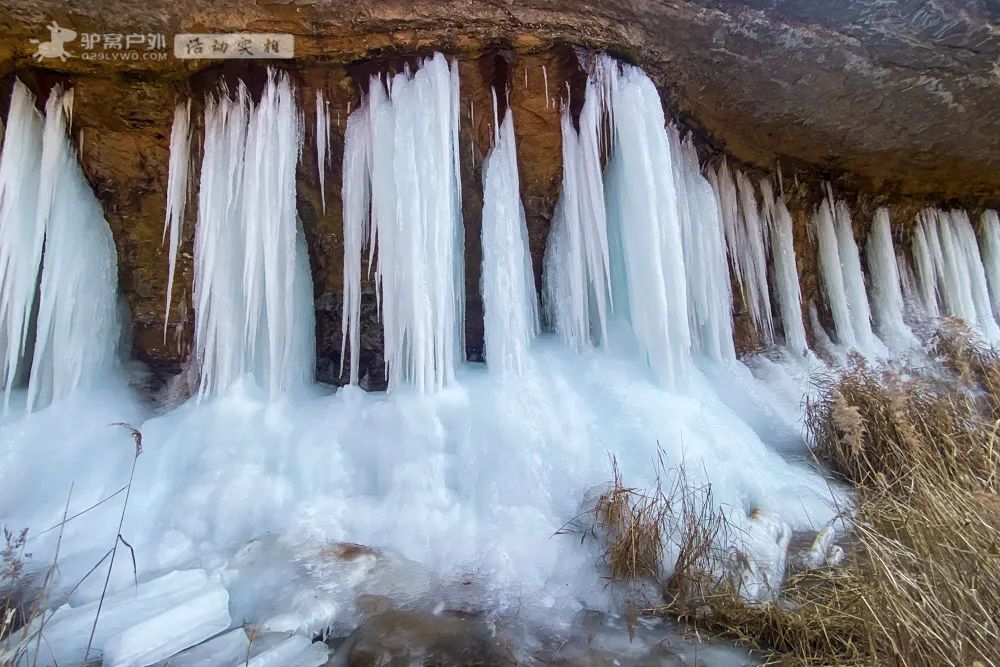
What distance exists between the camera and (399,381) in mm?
4055

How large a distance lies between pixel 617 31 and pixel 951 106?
3.37m

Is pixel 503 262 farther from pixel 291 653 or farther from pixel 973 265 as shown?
pixel 973 265

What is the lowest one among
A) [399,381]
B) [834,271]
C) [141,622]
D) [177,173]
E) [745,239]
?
[141,622]

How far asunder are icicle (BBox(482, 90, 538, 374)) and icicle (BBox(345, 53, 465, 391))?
0.33m

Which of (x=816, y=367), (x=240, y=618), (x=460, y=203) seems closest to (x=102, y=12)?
Answer: (x=460, y=203)

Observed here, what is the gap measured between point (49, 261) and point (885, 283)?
27.0 ft

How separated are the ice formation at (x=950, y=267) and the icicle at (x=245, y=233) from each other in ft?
23.9

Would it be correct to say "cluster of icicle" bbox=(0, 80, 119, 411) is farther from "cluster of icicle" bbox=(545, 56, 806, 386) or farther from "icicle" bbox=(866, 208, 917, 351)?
"icicle" bbox=(866, 208, 917, 351)

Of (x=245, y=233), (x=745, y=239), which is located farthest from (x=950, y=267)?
(x=245, y=233)

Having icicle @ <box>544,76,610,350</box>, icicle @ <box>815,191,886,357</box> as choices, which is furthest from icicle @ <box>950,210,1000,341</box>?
icicle @ <box>544,76,610,350</box>

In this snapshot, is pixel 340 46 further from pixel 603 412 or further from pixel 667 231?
pixel 603 412

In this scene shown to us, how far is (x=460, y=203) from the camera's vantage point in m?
4.48

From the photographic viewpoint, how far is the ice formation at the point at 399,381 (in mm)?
2855

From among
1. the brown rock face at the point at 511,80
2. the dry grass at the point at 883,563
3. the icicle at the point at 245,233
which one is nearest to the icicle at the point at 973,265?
the brown rock face at the point at 511,80
